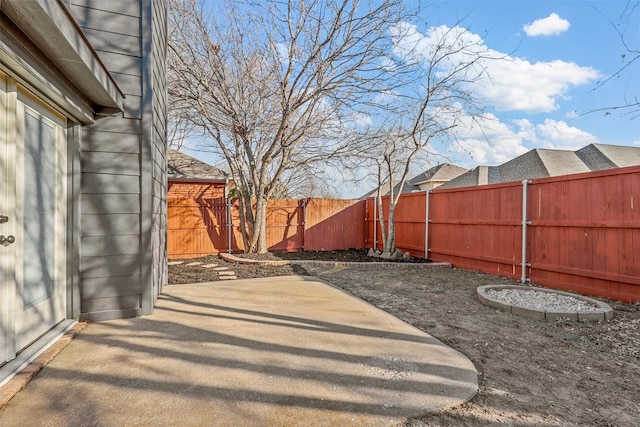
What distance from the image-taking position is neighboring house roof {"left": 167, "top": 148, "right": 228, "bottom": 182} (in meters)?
9.39

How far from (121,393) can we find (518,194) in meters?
5.91

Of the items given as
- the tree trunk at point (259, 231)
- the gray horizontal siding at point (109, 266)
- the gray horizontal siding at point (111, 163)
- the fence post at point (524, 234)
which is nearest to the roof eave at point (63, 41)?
the gray horizontal siding at point (111, 163)

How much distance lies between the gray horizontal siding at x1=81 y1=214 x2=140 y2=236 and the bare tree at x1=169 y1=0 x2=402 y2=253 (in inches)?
164

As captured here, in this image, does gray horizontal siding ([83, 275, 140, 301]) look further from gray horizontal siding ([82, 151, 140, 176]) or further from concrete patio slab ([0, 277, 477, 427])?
gray horizontal siding ([82, 151, 140, 176])

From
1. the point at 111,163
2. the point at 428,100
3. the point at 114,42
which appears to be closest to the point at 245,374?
A: the point at 111,163

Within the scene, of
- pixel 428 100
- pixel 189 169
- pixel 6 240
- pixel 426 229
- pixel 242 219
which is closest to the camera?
pixel 6 240

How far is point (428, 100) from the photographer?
6.88 meters

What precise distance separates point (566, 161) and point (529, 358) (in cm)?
1566

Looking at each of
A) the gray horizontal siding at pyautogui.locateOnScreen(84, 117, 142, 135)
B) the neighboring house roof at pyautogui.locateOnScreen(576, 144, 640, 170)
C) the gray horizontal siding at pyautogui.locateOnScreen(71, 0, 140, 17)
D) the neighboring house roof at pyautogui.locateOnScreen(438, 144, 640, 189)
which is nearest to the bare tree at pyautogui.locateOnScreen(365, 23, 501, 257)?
the gray horizontal siding at pyautogui.locateOnScreen(71, 0, 140, 17)

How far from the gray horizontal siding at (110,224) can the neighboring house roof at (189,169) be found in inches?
257

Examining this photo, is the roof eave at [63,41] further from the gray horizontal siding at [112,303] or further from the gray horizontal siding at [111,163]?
the gray horizontal siding at [112,303]

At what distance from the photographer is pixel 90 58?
2039 mm

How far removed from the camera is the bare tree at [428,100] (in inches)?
238

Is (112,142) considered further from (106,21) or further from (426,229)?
(426,229)
